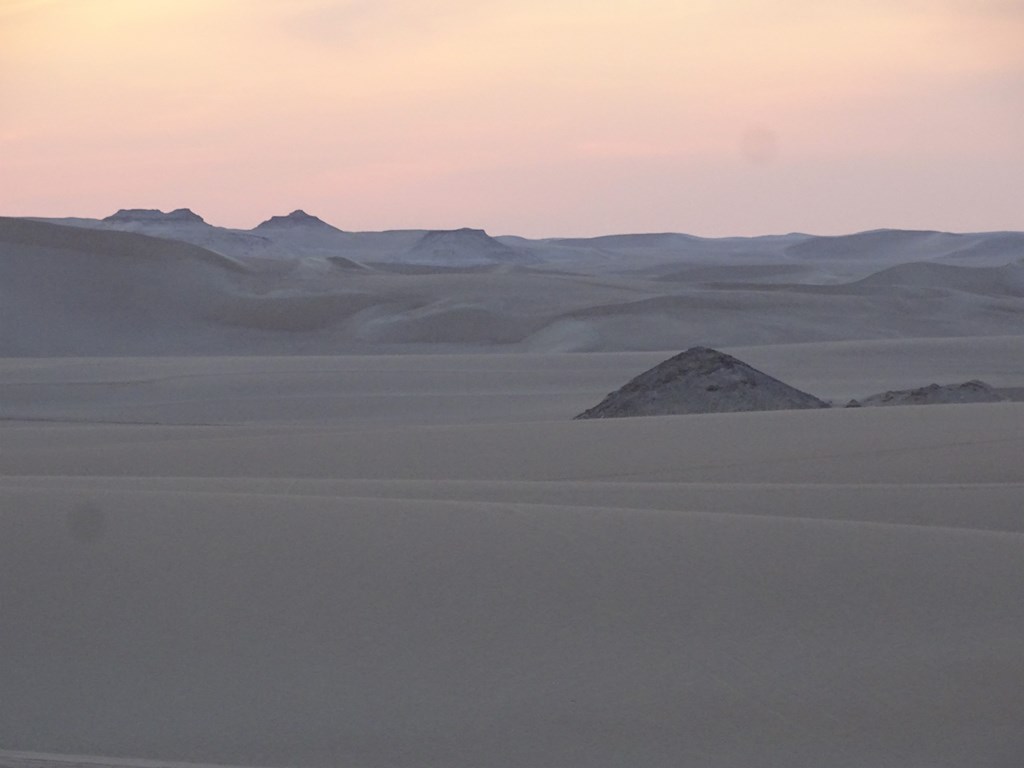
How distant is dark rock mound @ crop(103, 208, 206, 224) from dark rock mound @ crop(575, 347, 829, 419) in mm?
110703

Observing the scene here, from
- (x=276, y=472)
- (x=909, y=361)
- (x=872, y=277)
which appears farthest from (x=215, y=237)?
(x=276, y=472)

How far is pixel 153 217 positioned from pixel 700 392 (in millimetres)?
117663

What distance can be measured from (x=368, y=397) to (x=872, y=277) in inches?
1786

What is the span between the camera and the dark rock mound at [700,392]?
14078 mm

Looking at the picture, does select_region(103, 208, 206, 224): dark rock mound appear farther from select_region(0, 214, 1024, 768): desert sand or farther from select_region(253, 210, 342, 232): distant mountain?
select_region(0, 214, 1024, 768): desert sand

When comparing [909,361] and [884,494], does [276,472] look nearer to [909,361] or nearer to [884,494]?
[884,494]

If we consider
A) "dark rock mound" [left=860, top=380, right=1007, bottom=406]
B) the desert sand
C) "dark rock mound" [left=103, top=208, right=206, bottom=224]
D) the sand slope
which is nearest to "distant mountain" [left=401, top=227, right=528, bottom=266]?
"dark rock mound" [left=103, top=208, right=206, bottom=224]

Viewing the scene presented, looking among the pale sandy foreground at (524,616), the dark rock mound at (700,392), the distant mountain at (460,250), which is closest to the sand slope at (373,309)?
the dark rock mound at (700,392)

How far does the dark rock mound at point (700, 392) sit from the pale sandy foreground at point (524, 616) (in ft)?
17.6

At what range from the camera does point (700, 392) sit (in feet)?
46.6

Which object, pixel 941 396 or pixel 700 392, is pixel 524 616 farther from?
pixel 941 396

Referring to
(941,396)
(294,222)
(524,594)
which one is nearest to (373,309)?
(941,396)

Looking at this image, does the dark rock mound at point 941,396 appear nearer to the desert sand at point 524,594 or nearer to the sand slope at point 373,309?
A: the desert sand at point 524,594

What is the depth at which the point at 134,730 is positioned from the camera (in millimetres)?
4117
